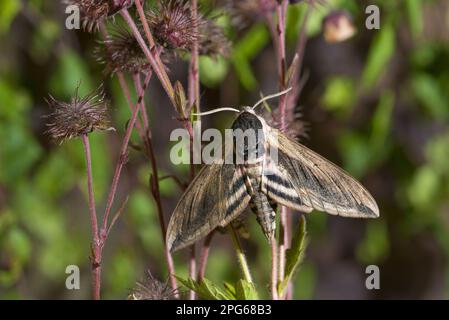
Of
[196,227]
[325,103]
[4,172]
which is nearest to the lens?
[196,227]

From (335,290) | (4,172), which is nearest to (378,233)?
(335,290)

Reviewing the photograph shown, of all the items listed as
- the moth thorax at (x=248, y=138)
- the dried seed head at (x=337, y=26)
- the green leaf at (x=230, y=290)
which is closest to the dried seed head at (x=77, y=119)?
the moth thorax at (x=248, y=138)

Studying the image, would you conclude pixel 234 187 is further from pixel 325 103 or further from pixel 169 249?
pixel 325 103


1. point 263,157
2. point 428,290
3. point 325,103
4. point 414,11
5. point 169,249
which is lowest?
point 428,290

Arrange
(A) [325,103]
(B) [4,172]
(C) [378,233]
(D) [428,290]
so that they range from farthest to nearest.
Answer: (D) [428,290], (C) [378,233], (A) [325,103], (B) [4,172]

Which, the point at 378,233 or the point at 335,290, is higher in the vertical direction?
the point at 378,233

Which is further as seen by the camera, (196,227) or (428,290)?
(428,290)

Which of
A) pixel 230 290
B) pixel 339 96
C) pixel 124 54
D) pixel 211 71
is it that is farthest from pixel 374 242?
pixel 124 54

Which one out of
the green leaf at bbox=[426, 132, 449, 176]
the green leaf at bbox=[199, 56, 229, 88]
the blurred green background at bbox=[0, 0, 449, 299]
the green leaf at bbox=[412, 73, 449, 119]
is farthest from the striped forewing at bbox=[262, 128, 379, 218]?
the green leaf at bbox=[426, 132, 449, 176]
